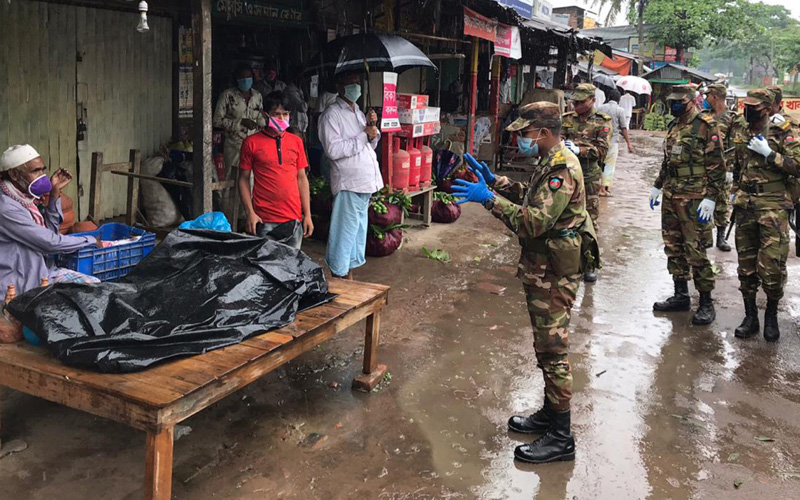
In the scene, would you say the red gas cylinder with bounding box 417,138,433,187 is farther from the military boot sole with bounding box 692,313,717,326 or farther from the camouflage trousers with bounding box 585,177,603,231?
the military boot sole with bounding box 692,313,717,326

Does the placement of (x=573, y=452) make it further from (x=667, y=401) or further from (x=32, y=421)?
(x=32, y=421)

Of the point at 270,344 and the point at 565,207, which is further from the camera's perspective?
the point at 565,207

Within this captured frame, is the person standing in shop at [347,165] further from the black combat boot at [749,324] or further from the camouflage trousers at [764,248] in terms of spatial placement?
the black combat boot at [749,324]

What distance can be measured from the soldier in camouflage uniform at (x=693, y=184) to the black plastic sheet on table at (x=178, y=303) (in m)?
3.68

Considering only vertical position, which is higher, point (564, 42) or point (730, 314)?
point (564, 42)

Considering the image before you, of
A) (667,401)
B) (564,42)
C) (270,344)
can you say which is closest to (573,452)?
(667,401)

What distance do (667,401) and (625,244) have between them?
15.6 feet

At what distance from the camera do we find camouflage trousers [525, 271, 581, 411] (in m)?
3.75

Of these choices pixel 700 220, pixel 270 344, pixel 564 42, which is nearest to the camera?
pixel 270 344

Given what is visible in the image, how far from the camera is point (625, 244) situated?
29.6 feet

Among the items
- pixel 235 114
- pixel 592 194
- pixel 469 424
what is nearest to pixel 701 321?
pixel 592 194

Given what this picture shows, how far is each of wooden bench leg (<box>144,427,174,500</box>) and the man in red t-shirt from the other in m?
2.32

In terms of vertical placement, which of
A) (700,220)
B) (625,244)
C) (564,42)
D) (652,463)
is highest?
(564,42)

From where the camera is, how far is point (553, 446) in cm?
374
